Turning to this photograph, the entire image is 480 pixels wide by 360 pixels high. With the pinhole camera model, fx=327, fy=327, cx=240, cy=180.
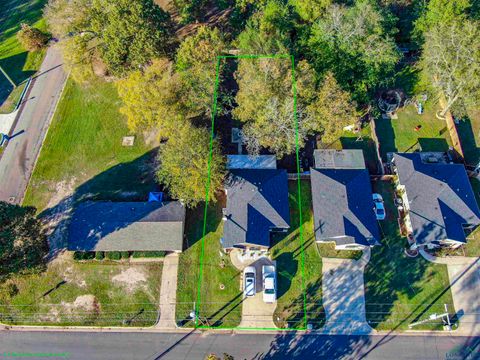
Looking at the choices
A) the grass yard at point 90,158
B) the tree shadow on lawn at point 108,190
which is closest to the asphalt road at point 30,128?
the grass yard at point 90,158

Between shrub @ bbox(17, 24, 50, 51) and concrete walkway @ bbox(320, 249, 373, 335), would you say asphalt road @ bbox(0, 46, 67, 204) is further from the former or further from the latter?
concrete walkway @ bbox(320, 249, 373, 335)

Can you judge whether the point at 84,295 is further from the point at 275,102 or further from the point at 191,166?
the point at 275,102

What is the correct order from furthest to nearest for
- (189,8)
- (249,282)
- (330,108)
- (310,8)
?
(189,8) → (310,8) → (330,108) → (249,282)

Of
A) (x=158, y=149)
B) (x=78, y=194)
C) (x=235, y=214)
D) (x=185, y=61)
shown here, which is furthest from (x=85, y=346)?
(x=185, y=61)

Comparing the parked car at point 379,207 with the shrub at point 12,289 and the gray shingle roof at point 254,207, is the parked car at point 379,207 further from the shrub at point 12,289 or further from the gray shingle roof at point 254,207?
the shrub at point 12,289

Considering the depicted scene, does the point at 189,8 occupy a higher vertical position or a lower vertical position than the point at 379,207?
higher

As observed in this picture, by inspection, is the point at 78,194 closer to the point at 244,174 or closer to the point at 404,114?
the point at 244,174

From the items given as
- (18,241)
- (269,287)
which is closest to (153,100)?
(18,241)
